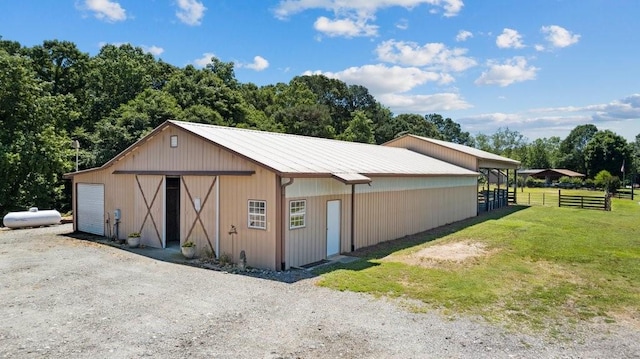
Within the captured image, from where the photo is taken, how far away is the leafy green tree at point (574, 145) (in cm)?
7794

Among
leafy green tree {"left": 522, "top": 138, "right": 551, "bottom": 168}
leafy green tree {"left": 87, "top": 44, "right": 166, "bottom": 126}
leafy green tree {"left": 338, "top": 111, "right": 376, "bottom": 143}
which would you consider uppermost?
leafy green tree {"left": 87, "top": 44, "right": 166, "bottom": 126}

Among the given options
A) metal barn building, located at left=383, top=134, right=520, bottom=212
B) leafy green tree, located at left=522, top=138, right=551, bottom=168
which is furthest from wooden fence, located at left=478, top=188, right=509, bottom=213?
leafy green tree, located at left=522, top=138, right=551, bottom=168

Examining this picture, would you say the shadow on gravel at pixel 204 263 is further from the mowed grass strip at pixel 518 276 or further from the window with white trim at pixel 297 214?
the window with white trim at pixel 297 214

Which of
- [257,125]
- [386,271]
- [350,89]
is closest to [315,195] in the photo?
[386,271]

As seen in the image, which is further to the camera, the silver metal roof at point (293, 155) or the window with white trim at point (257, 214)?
the silver metal roof at point (293, 155)

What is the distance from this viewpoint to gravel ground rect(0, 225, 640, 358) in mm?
6270

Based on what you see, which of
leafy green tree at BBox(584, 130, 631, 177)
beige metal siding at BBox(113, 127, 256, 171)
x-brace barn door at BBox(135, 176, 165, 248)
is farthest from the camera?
leafy green tree at BBox(584, 130, 631, 177)

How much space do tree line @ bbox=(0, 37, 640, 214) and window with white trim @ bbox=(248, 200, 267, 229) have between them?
16539 millimetres

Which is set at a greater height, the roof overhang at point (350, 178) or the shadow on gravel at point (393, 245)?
the roof overhang at point (350, 178)

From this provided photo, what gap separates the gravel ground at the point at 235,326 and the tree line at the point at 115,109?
15.2m

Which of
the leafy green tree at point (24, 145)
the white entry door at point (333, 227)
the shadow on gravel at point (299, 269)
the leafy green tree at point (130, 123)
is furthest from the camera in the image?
the leafy green tree at point (130, 123)

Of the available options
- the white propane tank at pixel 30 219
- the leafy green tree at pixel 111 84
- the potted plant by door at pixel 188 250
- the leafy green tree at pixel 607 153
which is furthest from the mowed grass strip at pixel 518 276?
the leafy green tree at pixel 607 153

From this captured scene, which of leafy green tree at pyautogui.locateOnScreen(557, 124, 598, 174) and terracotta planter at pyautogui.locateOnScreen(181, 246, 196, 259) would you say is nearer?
terracotta planter at pyautogui.locateOnScreen(181, 246, 196, 259)

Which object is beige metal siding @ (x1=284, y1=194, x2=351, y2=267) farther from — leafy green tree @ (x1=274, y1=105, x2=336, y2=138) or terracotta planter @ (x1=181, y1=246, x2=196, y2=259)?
leafy green tree @ (x1=274, y1=105, x2=336, y2=138)
